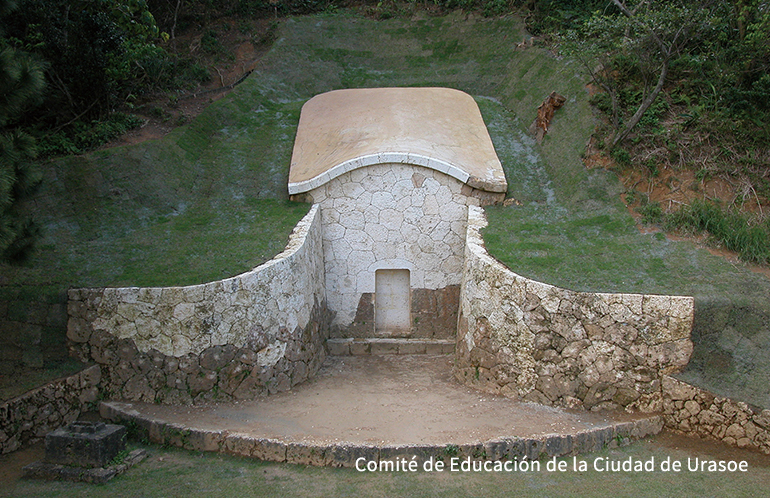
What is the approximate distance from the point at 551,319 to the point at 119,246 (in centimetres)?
685

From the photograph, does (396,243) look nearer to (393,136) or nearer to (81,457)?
(393,136)

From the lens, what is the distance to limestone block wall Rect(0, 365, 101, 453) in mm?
7230

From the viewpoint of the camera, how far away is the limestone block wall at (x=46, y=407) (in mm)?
7230

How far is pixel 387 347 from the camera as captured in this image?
10797 millimetres

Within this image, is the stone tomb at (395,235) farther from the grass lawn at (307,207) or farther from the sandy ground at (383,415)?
the sandy ground at (383,415)

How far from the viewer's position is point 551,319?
324 inches

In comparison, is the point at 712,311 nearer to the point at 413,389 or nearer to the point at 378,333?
the point at 413,389

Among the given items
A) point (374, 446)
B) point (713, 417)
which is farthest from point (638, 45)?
point (374, 446)

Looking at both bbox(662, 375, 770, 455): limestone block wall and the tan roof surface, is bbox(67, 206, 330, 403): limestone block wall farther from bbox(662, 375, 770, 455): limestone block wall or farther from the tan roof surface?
bbox(662, 375, 770, 455): limestone block wall

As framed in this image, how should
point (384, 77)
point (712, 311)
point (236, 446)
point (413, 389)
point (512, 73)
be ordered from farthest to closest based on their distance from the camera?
point (384, 77), point (512, 73), point (413, 389), point (712, 311), point (236, 446)

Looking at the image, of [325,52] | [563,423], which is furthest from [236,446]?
[325,52]

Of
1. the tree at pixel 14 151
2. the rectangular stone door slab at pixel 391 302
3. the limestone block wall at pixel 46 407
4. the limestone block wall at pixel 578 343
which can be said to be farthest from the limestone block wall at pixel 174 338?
the limestone block wall at pixel 578 343

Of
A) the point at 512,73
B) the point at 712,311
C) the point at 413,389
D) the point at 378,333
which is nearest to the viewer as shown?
the point at 712,311

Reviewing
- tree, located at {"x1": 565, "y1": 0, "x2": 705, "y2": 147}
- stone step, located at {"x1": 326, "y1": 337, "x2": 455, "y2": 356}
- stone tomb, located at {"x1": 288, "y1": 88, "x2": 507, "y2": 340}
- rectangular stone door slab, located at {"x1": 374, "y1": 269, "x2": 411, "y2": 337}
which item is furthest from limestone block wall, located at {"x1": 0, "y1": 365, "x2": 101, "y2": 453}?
tree, located at {"x1": 565, "y1": 0, "x2": 705, "y2": 147}
